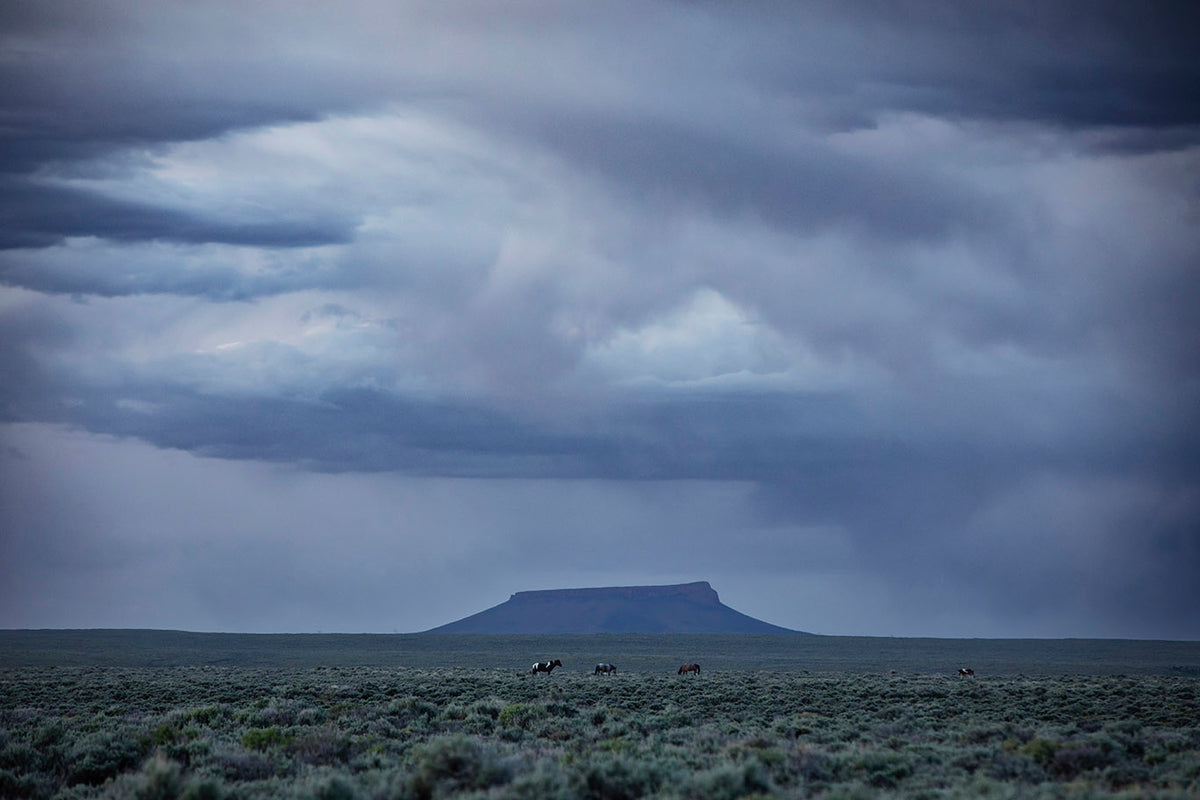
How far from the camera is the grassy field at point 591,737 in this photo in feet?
47.2

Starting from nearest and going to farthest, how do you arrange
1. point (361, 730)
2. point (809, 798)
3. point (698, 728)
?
point (809, 798) → point (361, 730) → point (698, 728)

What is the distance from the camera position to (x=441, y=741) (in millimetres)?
16156

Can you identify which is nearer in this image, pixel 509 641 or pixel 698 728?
pixel 698 728

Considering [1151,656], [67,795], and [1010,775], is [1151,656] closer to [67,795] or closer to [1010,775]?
[1010,775]

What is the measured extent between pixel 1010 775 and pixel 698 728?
31.4 feet

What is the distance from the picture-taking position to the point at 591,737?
21.5m

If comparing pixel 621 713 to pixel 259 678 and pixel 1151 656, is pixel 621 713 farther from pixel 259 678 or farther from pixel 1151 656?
pixel 1151 656

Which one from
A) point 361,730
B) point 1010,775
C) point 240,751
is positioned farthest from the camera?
point 361,730

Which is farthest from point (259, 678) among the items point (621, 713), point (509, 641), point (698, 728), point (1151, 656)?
point (1151, 656)

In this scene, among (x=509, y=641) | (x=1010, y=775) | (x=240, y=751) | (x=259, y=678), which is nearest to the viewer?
(x=1010, y=775)

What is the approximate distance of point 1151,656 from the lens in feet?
324

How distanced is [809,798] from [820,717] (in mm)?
13992

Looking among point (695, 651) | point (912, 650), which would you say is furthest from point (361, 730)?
point (912, 650)

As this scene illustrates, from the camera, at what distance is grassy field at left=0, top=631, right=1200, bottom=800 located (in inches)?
566
